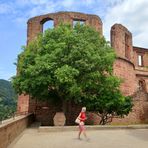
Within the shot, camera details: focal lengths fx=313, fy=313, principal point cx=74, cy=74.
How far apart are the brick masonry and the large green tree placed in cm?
418

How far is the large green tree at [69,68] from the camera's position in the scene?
19.1m

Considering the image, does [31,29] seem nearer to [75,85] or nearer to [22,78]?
[22,78]

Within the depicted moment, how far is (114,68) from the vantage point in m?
30.0

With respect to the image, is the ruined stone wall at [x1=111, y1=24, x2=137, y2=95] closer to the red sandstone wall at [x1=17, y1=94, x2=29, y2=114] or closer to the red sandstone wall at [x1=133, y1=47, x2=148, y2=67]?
the red sandstone wall at [x1=17, y1=94, x2=29, y2=114]

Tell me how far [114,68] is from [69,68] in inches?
470

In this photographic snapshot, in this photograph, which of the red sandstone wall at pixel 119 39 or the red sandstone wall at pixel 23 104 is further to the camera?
the red sandstone wall at pixel 119 39

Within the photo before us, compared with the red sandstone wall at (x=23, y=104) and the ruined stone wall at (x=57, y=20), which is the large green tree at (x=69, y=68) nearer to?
Result: the red sandstone wall at (x=23, y=104)

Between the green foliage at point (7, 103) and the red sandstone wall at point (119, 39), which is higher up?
the red sandstone wall at point (119, 39)

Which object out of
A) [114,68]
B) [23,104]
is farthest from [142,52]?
[23,104]

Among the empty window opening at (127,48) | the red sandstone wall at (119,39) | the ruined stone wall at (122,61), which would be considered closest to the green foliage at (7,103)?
the ruined stone wall at (122,61)

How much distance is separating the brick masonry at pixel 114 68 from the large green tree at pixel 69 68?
13.7 ft

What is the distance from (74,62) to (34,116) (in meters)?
8.95

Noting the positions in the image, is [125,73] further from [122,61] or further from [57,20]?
[57,20]

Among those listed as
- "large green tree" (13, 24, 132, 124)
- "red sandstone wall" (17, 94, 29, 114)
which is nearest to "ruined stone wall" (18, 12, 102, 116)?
"red sandstone wall" (17, 94, 29, 114)
